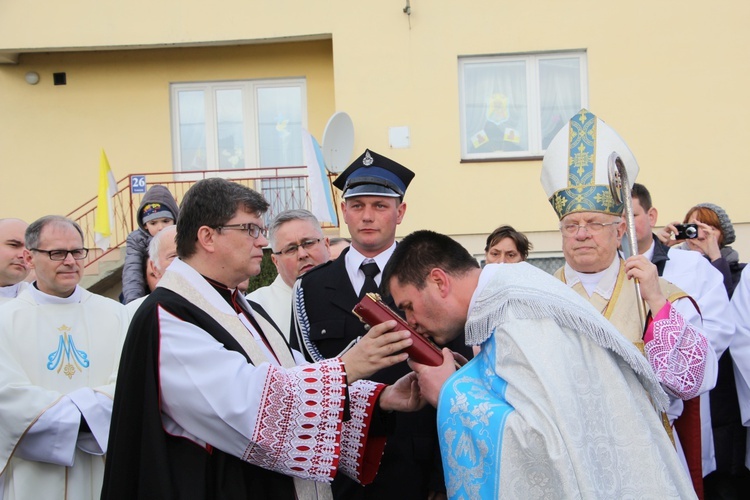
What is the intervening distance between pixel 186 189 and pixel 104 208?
213 cm

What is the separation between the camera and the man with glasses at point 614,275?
354 cm

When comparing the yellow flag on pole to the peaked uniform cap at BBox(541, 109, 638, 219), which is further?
the yellow flag on pole

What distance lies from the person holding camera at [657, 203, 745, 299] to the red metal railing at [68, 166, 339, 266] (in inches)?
279

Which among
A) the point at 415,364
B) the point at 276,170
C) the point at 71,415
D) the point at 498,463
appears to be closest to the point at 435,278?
the point at 415,364

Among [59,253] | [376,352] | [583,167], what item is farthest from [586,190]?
[59,253]

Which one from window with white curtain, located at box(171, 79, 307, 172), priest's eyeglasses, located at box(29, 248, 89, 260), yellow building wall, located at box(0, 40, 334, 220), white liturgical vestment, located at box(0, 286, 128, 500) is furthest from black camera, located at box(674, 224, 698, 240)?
window with white curtain, located at box(171, 79, 307, 172)

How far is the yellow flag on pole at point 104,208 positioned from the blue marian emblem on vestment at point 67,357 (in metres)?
6.35

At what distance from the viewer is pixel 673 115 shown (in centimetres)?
1098

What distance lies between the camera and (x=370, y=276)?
4035 millimetres

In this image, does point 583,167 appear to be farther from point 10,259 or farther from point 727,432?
point 10,259

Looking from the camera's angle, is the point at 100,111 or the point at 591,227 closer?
the point at 591,227

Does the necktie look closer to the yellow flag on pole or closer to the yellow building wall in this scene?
the yellow flag on pole

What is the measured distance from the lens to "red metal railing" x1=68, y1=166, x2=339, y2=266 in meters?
12.5

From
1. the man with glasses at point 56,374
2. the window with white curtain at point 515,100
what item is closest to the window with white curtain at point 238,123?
the window with white curtain at point 515,100
